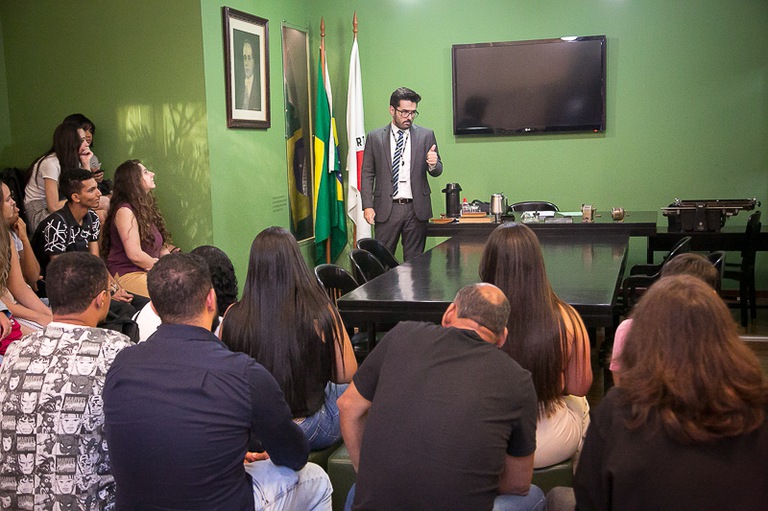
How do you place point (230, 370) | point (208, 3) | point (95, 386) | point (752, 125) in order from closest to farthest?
point (230, 370) → point (95, 386) → point (208, 3) → point (752, 125)

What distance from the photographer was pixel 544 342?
8.51 ft

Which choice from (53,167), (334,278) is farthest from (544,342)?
(53,167)

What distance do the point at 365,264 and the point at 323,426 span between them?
1840 millimetres

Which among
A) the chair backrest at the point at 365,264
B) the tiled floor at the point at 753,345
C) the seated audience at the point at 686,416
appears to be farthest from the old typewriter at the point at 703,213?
the seated audience at the point at 686,416

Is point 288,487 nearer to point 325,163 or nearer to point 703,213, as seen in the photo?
point 703,213

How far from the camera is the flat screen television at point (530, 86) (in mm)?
7086

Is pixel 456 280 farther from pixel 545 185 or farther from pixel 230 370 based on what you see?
pixel 545 185

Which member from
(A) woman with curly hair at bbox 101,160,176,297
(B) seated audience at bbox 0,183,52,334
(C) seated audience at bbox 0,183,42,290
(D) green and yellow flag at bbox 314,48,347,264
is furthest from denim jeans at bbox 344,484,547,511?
(D) green and yellow flag at bbox 314,48,347,264

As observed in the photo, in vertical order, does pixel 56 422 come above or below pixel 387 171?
below

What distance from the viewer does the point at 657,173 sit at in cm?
709

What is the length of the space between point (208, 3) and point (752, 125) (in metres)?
4.45

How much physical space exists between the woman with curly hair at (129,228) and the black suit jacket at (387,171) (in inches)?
73.2

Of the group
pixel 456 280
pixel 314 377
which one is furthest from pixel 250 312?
pixel 456 280

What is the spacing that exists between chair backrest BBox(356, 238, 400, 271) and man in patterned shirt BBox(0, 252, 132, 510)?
112 inches
